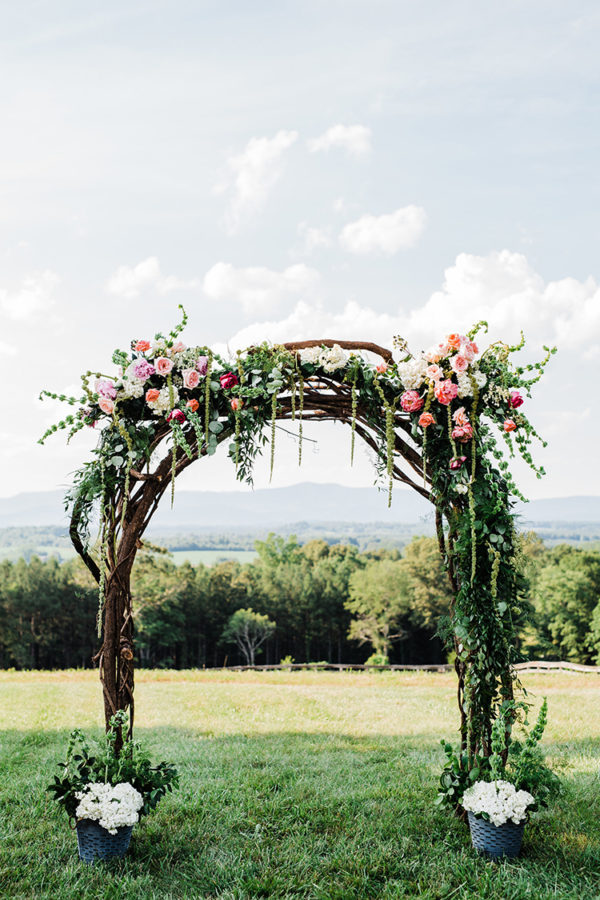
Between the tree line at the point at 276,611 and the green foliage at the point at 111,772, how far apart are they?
25.8 meters

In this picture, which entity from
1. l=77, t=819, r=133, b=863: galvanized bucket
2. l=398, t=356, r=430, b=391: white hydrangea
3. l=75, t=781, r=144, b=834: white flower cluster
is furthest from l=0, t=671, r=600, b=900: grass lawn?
l=398, t=356, r=430, b=391: white hydrangea

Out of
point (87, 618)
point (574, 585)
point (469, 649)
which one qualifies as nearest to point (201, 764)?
point (469, 649)

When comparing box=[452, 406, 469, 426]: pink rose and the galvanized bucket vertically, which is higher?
box=[452, 406, 469, 426]: pink rose

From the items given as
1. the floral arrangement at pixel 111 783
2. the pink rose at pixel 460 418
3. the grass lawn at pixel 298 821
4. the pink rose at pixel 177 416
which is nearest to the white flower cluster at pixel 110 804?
the floral arrangement at pixel 111 783

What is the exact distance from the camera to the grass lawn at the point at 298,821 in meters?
3.25

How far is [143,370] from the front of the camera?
13.0 ft

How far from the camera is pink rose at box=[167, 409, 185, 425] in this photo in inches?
154

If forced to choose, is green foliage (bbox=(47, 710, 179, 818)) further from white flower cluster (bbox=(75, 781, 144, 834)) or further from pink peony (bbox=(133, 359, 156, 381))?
pink peony (bbox=(133, 359, 156, 381))

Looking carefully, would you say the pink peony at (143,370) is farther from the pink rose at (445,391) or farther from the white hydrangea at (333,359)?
the pink rose at (445,391)

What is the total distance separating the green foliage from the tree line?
84.8 ft

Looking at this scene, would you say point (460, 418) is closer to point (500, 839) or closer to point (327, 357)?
point (327, 357)

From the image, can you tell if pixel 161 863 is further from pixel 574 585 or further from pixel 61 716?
pixel 574 585

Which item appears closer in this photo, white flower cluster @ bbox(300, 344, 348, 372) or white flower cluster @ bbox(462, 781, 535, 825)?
white flower cluster @ bbox(462, 781, 535, 825)

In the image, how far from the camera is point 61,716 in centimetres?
812
